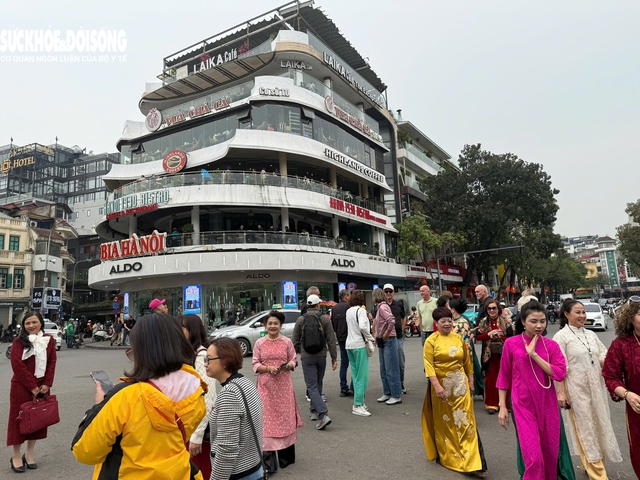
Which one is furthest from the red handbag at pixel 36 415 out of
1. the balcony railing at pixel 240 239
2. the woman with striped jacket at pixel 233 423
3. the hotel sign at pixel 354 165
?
the hotel sign at pixel 354 165

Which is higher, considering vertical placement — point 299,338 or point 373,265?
point 373,265

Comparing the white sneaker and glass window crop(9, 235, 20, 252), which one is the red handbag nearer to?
the white sneaker

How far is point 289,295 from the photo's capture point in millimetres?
26391

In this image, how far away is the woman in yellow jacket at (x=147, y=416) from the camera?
2.00 metres

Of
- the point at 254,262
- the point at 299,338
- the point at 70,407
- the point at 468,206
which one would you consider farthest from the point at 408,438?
the point at 468,206

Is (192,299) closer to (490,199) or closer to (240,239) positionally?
(240,239)

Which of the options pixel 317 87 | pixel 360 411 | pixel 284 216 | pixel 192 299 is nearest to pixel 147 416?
pixel 360 411

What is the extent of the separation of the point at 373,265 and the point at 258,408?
28082 mm

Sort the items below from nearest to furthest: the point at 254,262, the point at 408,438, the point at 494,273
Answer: the point at 408,438
the point at 254,262
the point at 494,273

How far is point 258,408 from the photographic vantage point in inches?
121

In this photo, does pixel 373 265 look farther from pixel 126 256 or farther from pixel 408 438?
pixel 408 438

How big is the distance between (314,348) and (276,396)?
61.1 inches

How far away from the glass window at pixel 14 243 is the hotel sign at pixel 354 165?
32.4 m

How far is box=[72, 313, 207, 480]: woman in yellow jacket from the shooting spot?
2.00 metres
